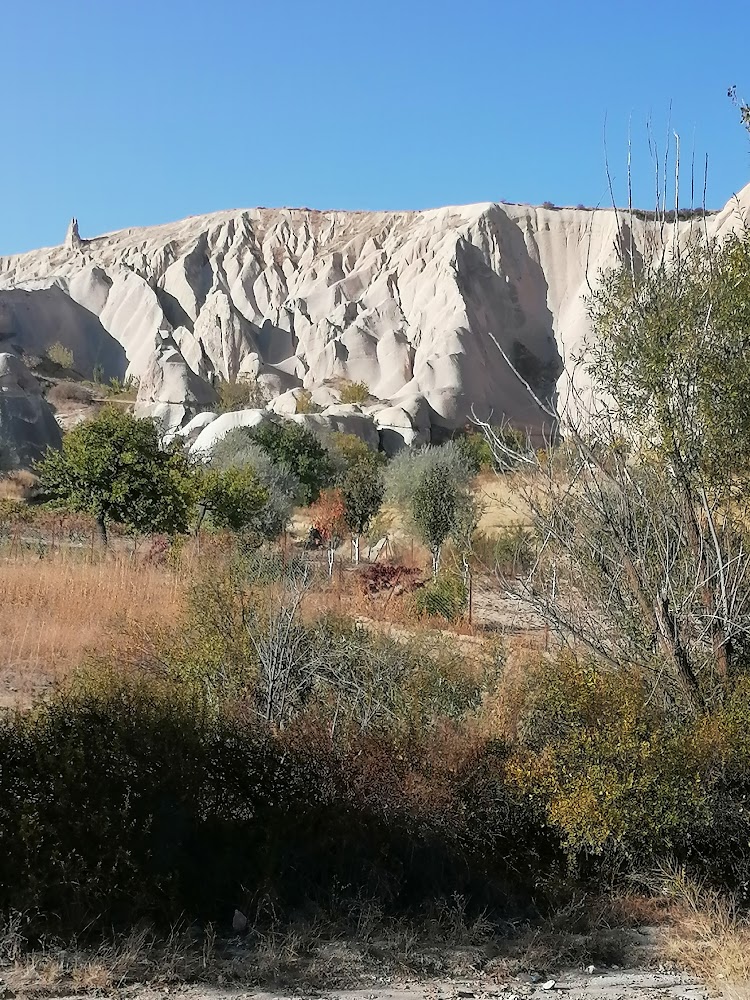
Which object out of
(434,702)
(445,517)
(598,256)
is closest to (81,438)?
(445,517)

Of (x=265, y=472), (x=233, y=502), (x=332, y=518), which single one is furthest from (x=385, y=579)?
(x=265, y=472)

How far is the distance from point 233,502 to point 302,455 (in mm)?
11398

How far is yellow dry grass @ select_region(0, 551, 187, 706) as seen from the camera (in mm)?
7992

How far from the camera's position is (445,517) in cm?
1898

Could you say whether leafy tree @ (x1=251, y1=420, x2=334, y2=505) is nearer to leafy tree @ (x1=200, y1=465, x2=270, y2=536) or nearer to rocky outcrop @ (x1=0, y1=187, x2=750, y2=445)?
leafy tree @ (x1=200, y1=465, x2=270, y2=536)

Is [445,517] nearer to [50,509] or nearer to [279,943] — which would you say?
[50,509]

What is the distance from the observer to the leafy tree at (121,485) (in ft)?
54.1

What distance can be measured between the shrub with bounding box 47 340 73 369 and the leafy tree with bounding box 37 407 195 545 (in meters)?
45.3

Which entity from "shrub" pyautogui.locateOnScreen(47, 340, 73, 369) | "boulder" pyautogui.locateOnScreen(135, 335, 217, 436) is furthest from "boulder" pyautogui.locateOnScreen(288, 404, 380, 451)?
Answer: "shrub" pyautogui.locateOnScreen(47, 340, 73, 369)

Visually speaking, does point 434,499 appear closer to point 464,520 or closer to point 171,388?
point 464,520

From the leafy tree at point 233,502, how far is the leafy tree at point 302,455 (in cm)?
782

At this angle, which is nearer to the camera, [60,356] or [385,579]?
[385,579]

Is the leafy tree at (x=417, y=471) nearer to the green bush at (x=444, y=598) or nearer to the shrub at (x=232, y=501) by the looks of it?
the shrub at (x=232, y=501)

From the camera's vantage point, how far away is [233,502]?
17.7 meters
